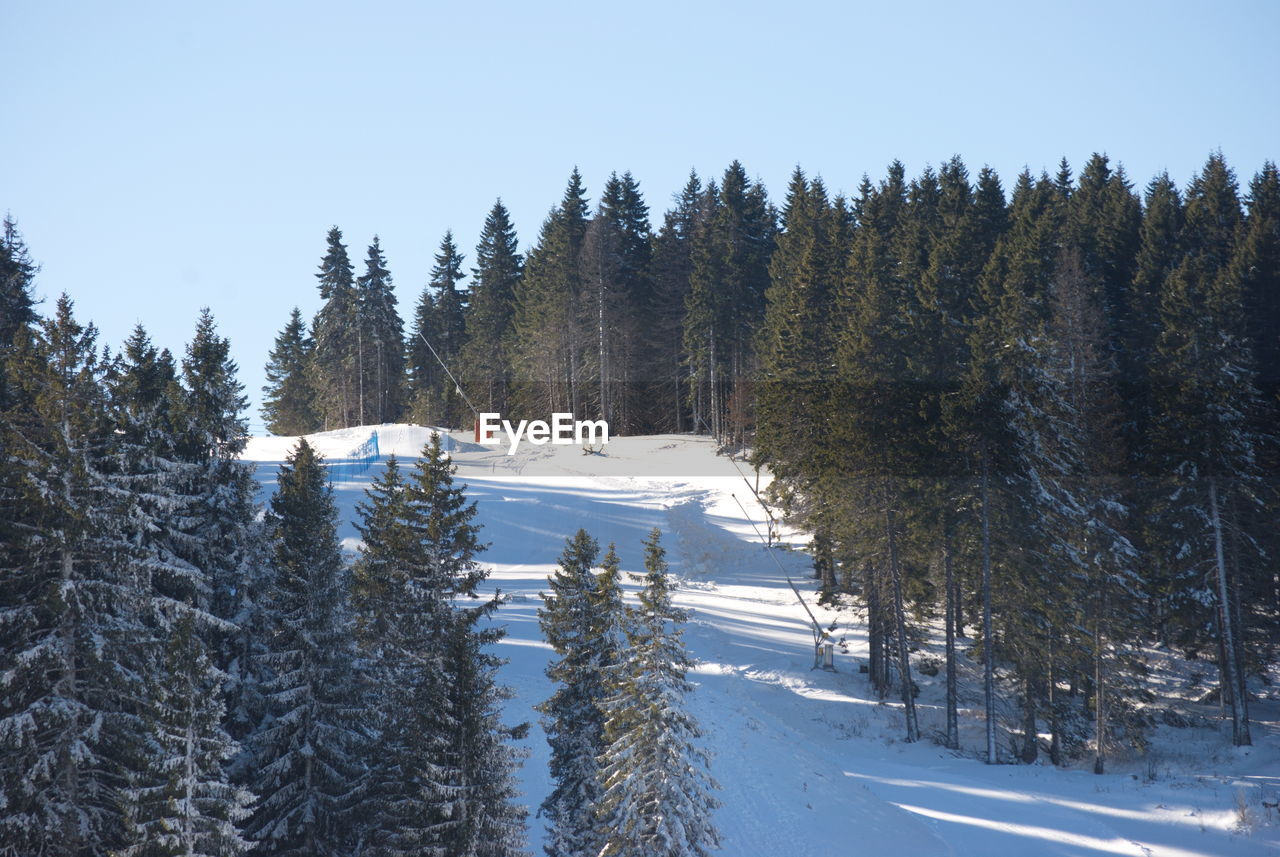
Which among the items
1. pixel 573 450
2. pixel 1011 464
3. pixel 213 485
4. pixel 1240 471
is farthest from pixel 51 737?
pixel 573 450

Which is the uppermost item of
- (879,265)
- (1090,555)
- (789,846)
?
(879,265)

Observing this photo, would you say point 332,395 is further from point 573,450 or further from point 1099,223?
point 1099,223

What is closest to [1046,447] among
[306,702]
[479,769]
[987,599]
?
[987,599]

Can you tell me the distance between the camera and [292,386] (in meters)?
94.6

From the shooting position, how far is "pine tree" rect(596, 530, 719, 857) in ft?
60.1

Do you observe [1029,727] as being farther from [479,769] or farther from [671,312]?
[671,312]

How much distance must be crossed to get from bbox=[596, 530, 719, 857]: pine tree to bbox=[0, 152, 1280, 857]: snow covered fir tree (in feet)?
0.27

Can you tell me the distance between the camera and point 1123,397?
37.2 meters

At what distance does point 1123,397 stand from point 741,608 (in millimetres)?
17344

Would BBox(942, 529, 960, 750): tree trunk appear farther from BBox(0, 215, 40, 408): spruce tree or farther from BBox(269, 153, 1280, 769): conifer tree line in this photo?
BBox(0, 215, 40, 408): spruce tree

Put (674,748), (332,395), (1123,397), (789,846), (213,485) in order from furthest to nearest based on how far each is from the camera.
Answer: (332,395) < (1123,397) < (789,846) < (213,485) < (674,748)

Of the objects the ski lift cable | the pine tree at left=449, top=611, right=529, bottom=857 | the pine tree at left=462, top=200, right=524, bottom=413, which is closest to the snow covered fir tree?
the pine tree at left=449, top=611, right=529, bottom=857

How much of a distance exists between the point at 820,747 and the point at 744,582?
1517cm

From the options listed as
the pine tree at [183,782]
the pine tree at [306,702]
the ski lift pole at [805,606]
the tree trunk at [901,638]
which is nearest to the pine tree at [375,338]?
the ski lift pole at [805,606]
